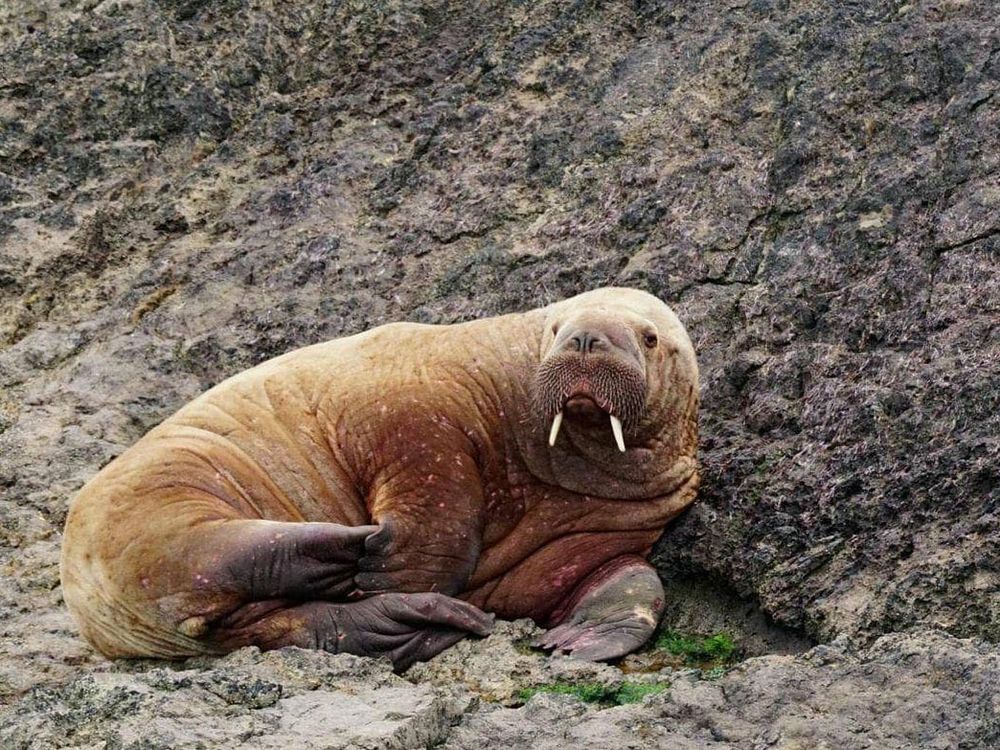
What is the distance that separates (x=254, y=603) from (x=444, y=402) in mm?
1212

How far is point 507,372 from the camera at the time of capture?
8.15 m

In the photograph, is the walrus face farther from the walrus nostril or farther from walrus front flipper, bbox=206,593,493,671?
walrus front flipper, bbox=206,593,493,671

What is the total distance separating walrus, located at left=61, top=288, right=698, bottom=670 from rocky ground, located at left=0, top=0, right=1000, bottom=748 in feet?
0.96

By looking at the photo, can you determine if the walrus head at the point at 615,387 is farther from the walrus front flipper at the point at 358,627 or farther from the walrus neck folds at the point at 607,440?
the walrus front flipper at the point at 358,627

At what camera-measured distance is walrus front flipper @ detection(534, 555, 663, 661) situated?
7422 millimetres

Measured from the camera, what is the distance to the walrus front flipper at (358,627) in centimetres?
736

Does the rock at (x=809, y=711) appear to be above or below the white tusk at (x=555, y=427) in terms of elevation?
above

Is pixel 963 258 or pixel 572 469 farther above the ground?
pixel 963 258

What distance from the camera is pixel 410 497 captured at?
305 inches

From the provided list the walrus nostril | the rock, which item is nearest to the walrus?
the walrus nostril

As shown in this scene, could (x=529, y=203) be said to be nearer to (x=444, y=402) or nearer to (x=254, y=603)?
(x=444, y=402)

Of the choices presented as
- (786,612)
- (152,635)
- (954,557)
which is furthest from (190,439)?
(954,557)

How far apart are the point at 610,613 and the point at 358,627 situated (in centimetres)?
106

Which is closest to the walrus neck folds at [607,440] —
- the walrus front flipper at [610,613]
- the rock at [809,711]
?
the walrus front flipper at [610,613]
